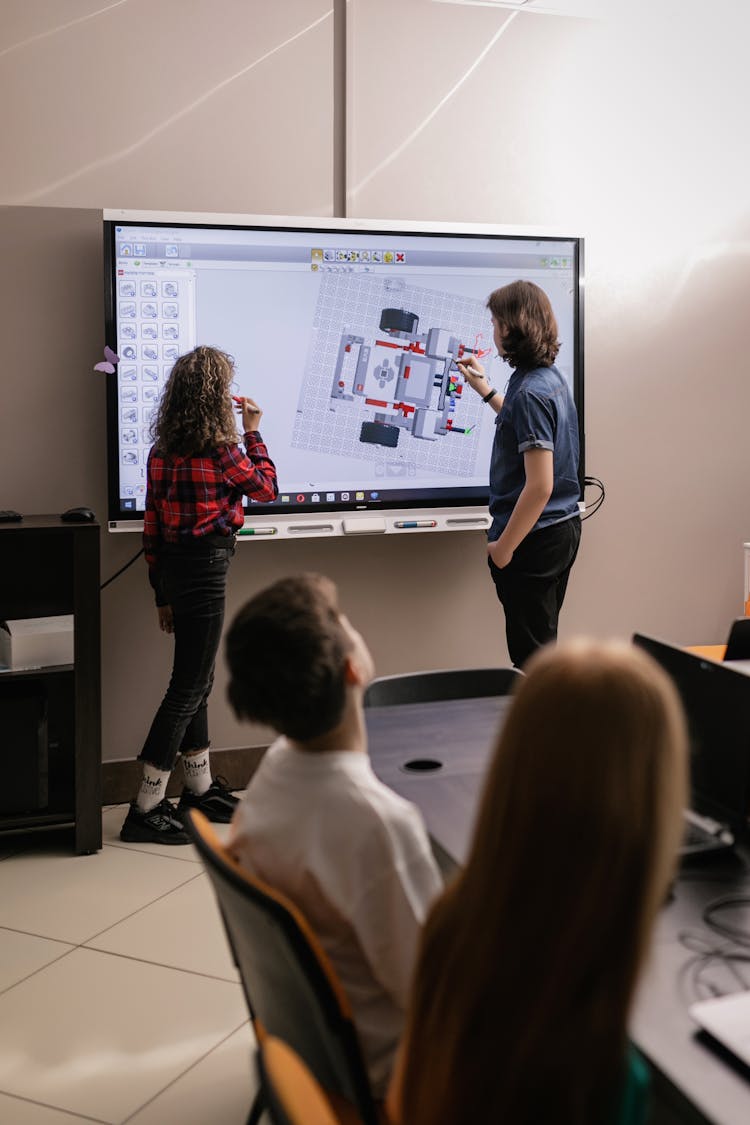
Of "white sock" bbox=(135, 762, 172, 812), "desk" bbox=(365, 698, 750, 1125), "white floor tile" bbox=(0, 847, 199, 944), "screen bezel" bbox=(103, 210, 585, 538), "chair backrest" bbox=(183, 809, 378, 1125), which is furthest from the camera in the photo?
"screen bezel" bbox=(103, 210, 585, 538)

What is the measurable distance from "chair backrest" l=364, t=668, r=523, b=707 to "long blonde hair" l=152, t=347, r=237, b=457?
1.10m

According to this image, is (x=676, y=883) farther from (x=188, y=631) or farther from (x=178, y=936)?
(x=188, y=631)

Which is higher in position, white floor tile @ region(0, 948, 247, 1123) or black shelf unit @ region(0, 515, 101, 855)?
black shelf unit @ region(0, 515, 101, 855)

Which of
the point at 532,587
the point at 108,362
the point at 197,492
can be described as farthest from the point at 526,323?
the point at 108,362

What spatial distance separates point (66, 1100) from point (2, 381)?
7.24 ft

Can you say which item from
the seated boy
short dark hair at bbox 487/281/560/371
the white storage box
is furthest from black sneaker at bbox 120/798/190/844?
the seated boy

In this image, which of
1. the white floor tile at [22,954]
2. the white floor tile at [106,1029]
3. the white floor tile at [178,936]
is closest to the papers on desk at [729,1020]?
the white floor tile at [106,1029]

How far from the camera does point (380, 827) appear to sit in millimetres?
1282

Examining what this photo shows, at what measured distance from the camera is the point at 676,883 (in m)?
1.37

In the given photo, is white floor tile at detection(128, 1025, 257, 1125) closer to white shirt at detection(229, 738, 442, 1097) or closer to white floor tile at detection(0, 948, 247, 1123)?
white floor tile at detection(0, 948, 247, 1123)

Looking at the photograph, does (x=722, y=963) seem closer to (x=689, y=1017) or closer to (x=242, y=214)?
(x=689, y=1017)

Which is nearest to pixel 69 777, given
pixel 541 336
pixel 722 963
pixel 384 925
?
pixel 541 336

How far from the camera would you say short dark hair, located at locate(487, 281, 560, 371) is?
3.05 m

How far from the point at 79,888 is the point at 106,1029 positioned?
29.0 inches
